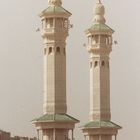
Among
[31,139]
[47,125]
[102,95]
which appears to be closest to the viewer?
[47,125]

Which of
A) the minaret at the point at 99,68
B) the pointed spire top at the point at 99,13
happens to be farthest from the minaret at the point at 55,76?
the pointed spire top at the point at 99,13

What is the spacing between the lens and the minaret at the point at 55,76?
29016 millimetres

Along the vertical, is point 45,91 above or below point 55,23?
below

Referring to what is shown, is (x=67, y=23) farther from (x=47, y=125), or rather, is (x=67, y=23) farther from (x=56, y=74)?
(x=47, y=125)

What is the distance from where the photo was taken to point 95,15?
37.6 m

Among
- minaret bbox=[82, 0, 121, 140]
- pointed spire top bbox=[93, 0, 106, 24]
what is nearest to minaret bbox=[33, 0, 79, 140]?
minaret bbox=[82, 0, 121, 140]

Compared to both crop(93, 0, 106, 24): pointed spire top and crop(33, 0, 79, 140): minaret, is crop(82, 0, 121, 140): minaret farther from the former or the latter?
crop(33, 0, 79, 140): minaret

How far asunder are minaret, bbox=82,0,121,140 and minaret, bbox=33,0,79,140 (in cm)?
578

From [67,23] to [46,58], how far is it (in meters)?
2.10

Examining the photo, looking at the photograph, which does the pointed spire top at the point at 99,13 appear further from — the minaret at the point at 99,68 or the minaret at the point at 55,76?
the minaret at the point at 55,76

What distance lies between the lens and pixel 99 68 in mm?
37031

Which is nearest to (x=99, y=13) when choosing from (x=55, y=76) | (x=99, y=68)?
(x=99, y=68)

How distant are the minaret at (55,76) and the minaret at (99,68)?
5781 mm

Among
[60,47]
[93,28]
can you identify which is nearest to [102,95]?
[93,28]
